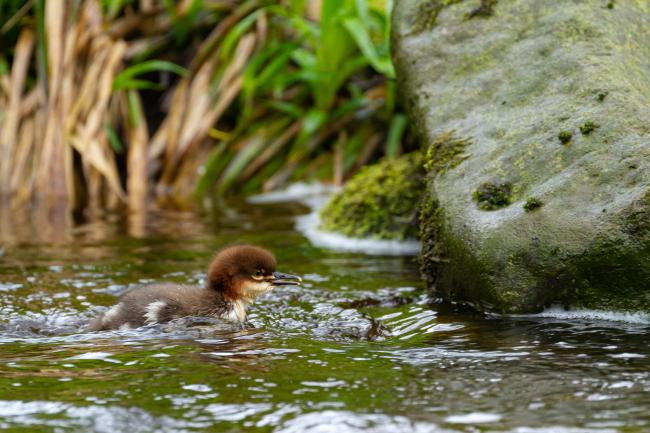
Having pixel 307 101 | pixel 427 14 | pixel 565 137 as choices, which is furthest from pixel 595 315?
pixel 307 101

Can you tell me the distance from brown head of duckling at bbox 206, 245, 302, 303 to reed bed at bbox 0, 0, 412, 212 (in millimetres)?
5257

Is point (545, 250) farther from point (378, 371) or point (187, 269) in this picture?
point (187, 269)

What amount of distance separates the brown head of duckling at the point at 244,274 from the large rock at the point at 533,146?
893 mm

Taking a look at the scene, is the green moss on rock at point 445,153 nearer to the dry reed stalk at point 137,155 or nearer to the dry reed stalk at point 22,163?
the dry reed stalk at point 137,155

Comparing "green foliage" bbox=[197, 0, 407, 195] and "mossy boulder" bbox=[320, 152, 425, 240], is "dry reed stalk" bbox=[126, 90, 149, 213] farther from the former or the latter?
"mossy boulder" bbox=[320, 152, 425, 240]

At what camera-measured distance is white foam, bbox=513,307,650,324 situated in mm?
4789

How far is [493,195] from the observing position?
5316 millimetres

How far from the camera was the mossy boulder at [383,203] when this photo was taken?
8.23m

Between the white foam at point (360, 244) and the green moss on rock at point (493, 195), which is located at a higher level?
the green moss on rock at point (493, 195)

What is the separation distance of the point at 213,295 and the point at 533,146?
1.91 meters

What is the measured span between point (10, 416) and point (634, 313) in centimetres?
281

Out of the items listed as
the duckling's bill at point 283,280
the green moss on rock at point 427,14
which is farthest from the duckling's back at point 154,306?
the green moss on rock at point 427,14

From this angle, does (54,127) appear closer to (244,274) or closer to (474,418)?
(244,274)

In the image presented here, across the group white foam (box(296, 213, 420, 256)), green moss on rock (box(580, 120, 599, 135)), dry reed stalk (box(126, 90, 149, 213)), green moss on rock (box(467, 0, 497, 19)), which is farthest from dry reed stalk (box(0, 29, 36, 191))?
green moss on rock (box(580, 120, 599, 135))
